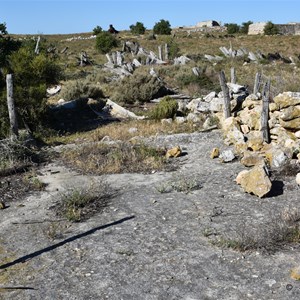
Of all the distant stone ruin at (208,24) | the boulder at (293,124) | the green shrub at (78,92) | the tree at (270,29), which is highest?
the distant stone ruin at (208,24)

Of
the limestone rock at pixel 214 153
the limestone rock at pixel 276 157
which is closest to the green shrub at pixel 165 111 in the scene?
the limestone rock at pixel 214 153

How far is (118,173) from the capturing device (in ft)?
33.8

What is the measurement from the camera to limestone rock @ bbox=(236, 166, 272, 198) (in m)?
8.26

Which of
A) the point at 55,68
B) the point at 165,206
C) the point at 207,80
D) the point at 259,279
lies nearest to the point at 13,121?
the point at 55,68

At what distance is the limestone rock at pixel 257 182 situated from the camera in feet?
27.1

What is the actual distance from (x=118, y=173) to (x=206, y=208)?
288 cm

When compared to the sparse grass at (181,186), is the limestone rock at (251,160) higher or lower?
higher

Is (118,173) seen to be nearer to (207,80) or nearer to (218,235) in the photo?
(218,235)

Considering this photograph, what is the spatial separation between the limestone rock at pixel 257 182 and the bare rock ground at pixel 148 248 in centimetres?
14

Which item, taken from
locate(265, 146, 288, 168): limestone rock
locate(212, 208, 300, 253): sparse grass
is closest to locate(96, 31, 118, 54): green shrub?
locate(265, 146, 288, 168): limestone rock

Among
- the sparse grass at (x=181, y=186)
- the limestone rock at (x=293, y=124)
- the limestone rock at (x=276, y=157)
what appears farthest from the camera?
the limestone rock at (x=293, y=124)

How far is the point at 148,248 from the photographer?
6.62 m

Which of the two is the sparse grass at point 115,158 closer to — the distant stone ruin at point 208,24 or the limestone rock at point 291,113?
the limestone rock at point 291,113

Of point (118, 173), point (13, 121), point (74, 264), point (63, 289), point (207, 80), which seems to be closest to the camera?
point (63, 289)
